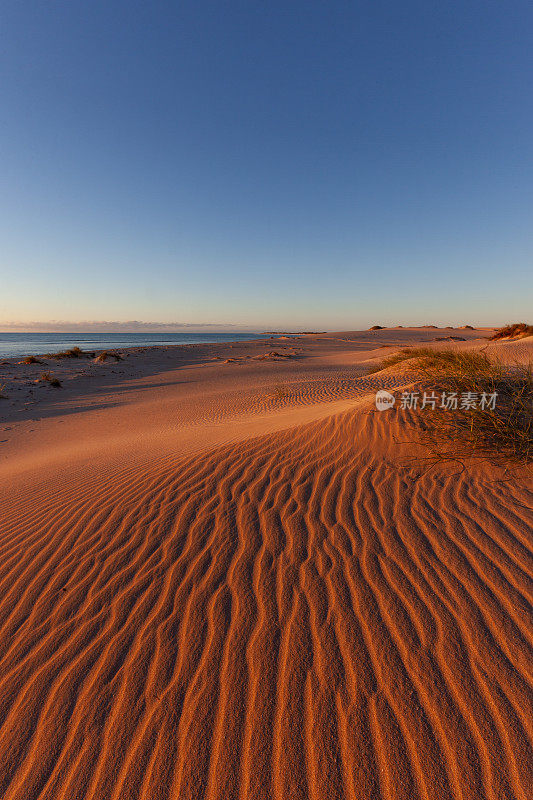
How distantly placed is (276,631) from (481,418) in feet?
10.6

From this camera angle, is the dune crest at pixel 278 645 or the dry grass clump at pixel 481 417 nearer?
the dune crest at pixel 278 645

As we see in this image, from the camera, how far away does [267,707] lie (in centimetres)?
181

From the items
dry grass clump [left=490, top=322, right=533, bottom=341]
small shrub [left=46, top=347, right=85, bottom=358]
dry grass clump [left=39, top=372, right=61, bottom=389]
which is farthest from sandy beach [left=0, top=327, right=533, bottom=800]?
small shrub [left=46, top=347, right=85, bottom=358]

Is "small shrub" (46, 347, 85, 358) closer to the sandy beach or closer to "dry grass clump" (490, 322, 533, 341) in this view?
the sandy beach

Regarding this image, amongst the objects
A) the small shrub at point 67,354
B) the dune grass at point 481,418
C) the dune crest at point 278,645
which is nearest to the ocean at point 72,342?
the small shrub at point 67,354

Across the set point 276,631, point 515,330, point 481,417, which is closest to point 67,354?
point 481,417

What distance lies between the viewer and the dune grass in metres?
3.81

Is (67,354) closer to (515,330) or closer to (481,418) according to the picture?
(481,418)

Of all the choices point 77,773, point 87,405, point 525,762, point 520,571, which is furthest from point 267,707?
point 87,405

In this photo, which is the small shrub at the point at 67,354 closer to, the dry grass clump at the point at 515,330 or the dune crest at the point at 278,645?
the dune crest at the point at 278,645

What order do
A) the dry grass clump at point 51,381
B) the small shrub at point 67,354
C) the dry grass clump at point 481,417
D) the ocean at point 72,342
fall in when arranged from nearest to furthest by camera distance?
the dry grass clump at point 481,417
the dry grass clump at point 51,381
the small shrub at point 67,354
the ocean at point 72,342

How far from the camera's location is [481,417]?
405 cm

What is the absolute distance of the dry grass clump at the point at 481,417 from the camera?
3.81 meters

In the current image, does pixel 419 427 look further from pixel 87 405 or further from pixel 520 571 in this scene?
pixel 87 405
